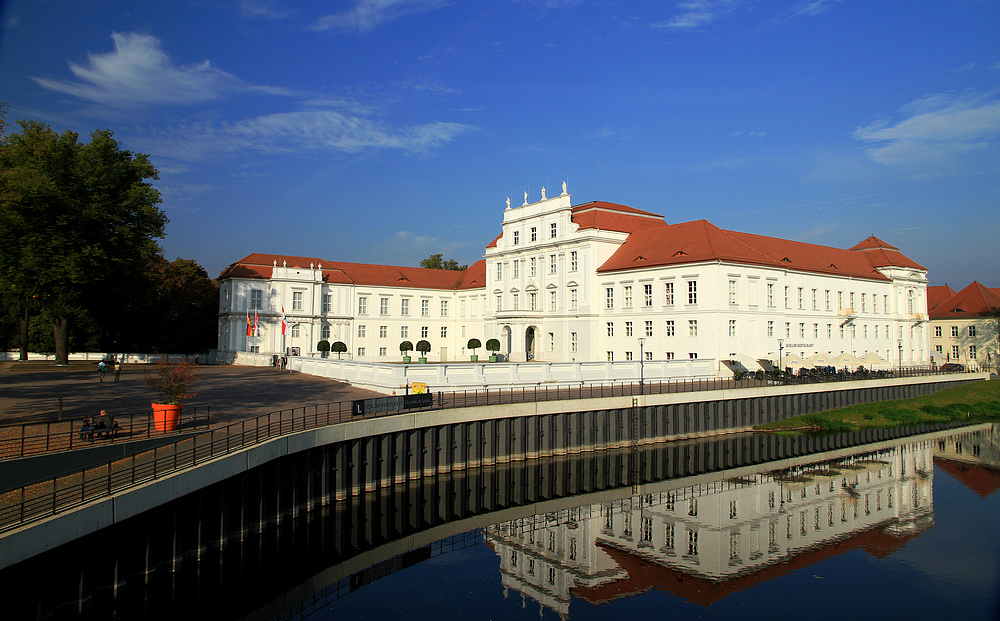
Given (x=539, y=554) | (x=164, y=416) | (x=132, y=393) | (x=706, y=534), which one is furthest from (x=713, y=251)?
(x=164, y=416)

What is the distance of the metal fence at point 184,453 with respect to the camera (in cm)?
1312

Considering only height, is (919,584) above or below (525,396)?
below

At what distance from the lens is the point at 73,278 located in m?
42.7

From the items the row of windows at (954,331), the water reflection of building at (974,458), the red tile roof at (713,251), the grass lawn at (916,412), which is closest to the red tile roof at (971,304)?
the row of windows at (954,331)

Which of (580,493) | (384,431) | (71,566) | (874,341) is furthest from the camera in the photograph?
(874,341)

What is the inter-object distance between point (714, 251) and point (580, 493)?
2830 centimetres

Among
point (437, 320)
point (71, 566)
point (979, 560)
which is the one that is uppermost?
point (437, 320)

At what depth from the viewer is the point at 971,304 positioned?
7738 centimetres

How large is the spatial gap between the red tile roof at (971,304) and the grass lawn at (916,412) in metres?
23.4

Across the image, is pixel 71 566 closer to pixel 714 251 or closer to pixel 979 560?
pixel 979 560

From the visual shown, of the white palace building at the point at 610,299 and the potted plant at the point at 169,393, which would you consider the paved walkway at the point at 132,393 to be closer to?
the potted plant at the point at 169,393

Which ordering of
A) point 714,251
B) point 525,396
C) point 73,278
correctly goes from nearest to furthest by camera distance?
point 525,396, point 73,278, point 714,251

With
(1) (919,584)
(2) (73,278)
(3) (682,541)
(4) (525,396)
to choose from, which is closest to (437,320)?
(2) (73,278)

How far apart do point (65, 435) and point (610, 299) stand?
43543 millimetres
